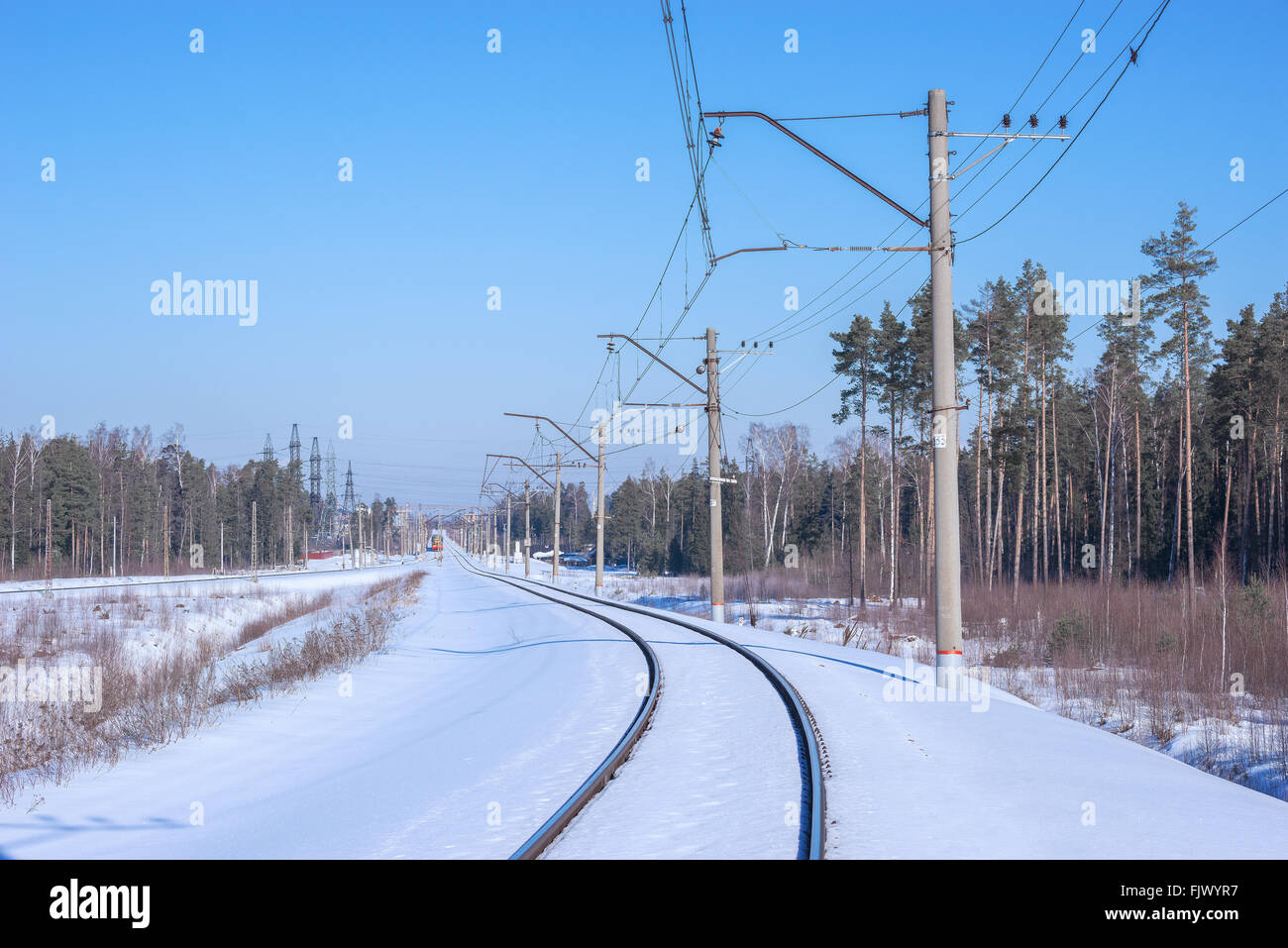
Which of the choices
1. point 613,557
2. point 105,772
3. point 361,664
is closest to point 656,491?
point 613,557

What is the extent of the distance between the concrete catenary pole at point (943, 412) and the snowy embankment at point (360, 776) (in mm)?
4783

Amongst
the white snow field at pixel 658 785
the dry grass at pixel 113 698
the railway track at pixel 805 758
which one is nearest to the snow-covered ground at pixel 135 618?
the dry grass at pixel 113 698

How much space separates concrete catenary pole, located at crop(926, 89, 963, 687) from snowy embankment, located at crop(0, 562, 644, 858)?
4.78 meters

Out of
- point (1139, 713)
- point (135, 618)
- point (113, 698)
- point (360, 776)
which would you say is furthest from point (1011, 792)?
point (135, 618)

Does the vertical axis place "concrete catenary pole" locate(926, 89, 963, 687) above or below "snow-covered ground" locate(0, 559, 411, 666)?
above

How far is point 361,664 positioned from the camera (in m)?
20.8

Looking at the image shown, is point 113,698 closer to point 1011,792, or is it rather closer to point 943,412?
point 1011,792

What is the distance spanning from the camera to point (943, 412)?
43.6 ft

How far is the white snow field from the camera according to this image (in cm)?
675

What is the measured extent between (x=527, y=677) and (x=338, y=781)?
26.2ft

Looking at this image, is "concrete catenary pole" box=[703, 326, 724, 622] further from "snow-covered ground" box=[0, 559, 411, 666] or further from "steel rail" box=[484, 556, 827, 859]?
"snow-covered ground" box=[0, 559, 411, 666]

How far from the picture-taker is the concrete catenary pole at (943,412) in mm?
13508

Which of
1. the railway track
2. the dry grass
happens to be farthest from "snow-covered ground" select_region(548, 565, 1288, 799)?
the dry grass
